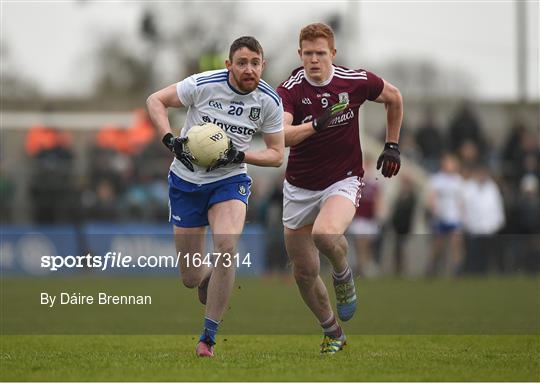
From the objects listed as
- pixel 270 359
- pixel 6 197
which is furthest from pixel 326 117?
pixel 6 197

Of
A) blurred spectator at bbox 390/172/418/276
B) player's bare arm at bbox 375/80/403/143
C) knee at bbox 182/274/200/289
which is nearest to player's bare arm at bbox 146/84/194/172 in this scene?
knee at bbox 182/274/200/289

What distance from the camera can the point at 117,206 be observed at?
24141 mm

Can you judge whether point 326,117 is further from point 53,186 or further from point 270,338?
point 53,186

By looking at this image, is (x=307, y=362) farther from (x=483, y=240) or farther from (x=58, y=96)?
(x=58, y=96)

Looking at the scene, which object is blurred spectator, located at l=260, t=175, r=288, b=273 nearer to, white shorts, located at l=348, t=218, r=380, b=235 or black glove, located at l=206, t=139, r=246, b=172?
white shorts, located at l=348, t=218, r=380, b=235

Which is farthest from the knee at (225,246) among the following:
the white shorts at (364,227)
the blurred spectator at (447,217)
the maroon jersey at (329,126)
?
the blurred spectator at (447,217)

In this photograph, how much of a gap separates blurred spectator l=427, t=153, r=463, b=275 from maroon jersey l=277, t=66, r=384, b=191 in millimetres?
12812

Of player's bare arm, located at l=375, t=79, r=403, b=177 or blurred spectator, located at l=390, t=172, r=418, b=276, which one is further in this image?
blurred spectator, located at l=390, t=172, r=418, b=276

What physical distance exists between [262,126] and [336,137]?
889 millimetres

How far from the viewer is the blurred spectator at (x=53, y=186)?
24203mm

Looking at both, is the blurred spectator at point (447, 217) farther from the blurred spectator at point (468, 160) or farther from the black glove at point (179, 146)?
the black glove at point (179, 146)

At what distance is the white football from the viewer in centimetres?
Answer: 905

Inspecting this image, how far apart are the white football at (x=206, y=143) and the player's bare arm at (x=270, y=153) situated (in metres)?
0.29

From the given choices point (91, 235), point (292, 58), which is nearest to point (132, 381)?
point (91, 235)
